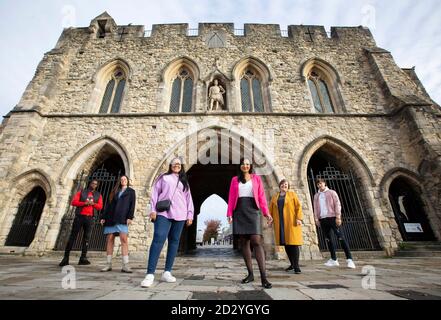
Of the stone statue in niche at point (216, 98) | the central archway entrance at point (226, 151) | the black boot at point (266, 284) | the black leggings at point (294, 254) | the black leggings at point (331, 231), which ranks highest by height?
the stone statue in niche at point (216, 98)

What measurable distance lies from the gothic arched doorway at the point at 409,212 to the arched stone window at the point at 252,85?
17.7 ft

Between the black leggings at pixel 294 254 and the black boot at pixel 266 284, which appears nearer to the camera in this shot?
the black boot at pixel 266 284

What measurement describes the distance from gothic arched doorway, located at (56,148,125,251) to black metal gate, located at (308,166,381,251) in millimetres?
7161

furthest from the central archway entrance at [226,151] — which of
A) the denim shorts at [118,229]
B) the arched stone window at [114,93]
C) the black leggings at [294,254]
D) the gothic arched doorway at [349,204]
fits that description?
the arched stone window at [114,93]

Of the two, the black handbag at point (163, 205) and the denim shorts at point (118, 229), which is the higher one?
the black handbag at point (163, 205)

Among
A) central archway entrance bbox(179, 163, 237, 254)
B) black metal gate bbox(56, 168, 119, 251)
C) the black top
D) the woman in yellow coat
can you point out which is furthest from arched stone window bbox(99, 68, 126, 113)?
the woman in yellow coat

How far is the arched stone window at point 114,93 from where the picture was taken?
9.08 m

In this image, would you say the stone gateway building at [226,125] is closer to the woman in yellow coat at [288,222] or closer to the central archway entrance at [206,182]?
the central archway entrance at [206,182]

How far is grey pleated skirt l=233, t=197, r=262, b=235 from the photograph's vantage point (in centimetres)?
247

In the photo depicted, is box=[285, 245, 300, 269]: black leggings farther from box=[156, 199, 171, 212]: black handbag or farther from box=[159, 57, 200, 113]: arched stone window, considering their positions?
box=[159, 57, 200, 113]: arched stone window

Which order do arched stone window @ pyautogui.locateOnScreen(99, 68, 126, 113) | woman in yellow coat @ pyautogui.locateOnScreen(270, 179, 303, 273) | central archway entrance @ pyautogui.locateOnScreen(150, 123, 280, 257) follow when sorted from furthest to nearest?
arched stone window @ pyautogui.locateOnScreen(99, 68, 126, 113), central archway entrance @ pyautogui.locateOnScreen(150, 123, 280, 257), woman in yellow coat @ pyautogui.locateOnScreen(270, 179, 303, 273)

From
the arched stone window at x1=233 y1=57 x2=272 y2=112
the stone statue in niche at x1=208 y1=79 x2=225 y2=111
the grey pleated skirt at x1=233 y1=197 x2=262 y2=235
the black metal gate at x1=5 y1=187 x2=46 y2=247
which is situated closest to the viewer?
the grey pleated skirt at x1=233 y1=197 x2=262 y2=235

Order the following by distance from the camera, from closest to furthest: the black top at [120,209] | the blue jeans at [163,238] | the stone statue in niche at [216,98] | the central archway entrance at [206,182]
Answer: the blue jeans at [163,238] < the black top at [120,209] < the stone statue in niche at [216,98] < the central archway entrance at [206,182]
